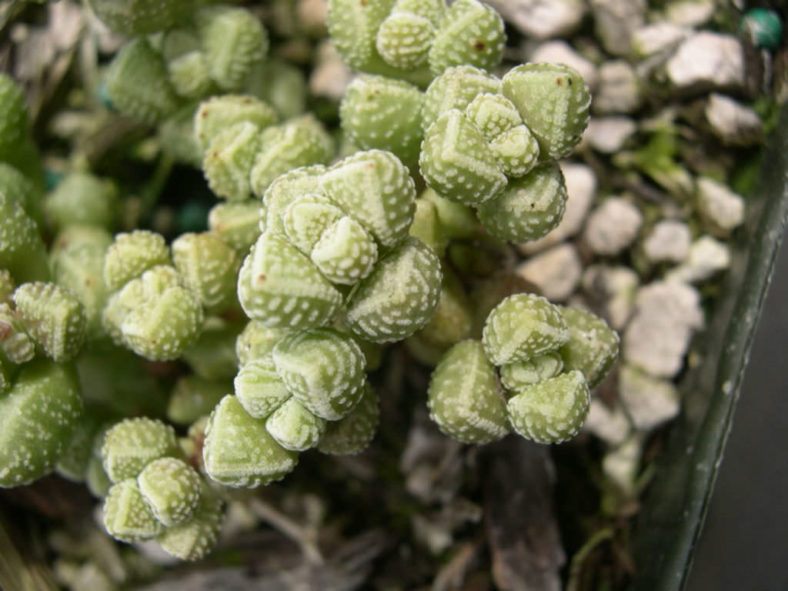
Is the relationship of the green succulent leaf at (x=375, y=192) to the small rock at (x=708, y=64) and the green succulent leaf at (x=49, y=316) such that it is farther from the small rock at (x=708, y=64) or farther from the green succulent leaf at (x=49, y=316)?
the small rock at (x=708, y=64)

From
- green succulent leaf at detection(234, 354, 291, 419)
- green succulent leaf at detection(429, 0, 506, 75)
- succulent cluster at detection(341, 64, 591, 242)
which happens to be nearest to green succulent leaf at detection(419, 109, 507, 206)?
succulent cluster at detection(341, 64, 591, 242)

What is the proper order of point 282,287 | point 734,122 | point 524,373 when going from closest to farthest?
point 282,287 < point 524,373 < point 734,122

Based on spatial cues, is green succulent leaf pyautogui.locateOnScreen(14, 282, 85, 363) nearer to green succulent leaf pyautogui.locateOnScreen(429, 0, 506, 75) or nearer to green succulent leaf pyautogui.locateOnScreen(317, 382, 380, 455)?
green succulent leaf pyautogui.locateOnScreen(317, 382, 380, 455)

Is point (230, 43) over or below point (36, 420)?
over

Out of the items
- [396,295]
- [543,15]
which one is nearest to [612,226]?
[543,15]

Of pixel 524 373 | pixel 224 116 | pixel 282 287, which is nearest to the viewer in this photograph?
pixel 282 287

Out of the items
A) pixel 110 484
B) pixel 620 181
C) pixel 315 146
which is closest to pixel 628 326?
pixel 620 181

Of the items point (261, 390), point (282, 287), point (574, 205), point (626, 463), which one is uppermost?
point (282, 287)

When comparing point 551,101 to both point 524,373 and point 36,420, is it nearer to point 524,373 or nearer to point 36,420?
point 524,373
